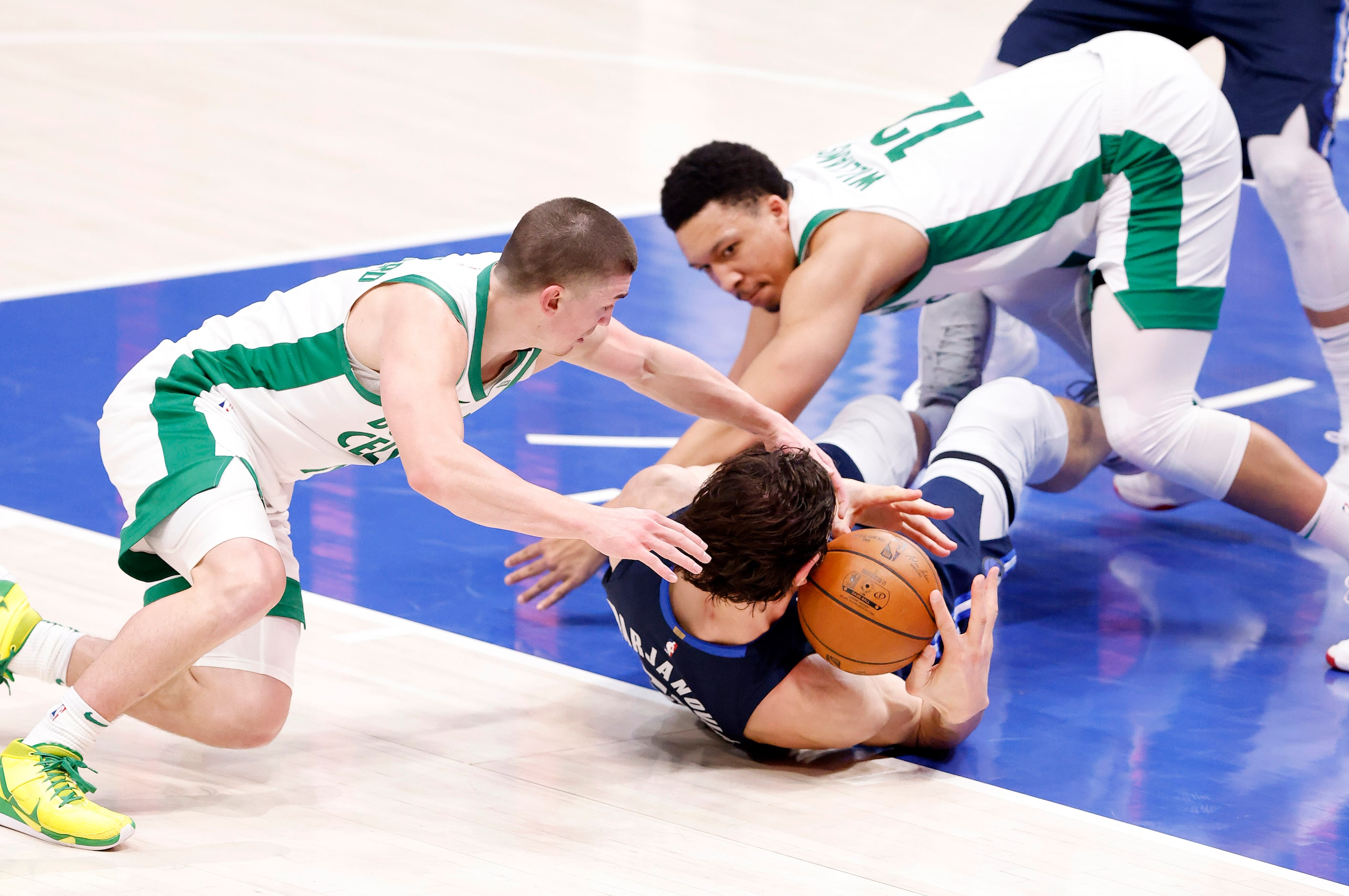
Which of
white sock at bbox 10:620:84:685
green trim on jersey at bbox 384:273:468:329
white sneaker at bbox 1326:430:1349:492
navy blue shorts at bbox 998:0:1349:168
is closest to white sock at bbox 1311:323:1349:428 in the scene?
white sneaker at bbox 1326:430:1349:492

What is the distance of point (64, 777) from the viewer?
11.6 feet

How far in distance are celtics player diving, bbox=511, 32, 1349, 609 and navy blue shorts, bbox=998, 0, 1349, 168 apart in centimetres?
96

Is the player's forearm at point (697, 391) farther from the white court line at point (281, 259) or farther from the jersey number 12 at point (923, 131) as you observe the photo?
the white court line at point (281, 259)

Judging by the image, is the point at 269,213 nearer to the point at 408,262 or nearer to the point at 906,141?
the point at 906,141

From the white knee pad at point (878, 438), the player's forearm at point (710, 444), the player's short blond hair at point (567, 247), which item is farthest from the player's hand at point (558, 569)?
the player's short blond hair at point (567, 247)

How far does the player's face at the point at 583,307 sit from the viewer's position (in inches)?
145

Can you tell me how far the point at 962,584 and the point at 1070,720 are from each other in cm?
51

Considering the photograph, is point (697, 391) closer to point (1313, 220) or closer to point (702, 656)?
point (702, 656)

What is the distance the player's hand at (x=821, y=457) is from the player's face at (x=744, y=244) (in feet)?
3.24

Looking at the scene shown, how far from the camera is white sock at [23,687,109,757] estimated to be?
3.56 metres

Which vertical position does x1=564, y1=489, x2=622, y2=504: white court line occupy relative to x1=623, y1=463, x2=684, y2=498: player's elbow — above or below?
below

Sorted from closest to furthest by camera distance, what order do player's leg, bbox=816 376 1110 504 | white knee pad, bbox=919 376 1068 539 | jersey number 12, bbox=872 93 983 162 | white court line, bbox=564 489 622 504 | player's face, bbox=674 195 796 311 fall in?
1. white knee pad, bbox=919 376 1068 539
2. player's leg, bbox=816 376 1110 504
3. player's face, bbox=674 195 796 311
4. jersey number 12, bbox=872 93 983 162
5. white court line, bbox=564 489 622 504

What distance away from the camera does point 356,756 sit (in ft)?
13.3

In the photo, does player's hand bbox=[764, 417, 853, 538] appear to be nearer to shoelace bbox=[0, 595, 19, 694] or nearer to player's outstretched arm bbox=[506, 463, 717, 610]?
player's outstretched arm bbox=[506, 463, 717, 610]
